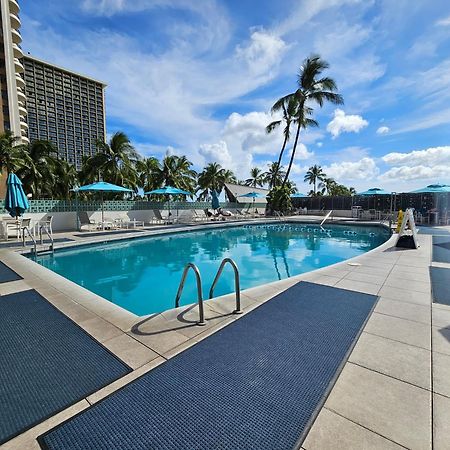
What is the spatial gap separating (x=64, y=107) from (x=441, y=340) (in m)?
94.1

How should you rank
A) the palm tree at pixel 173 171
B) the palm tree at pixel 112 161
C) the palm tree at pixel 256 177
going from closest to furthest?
the palm tree at pixel 112 161 → the palm tree at pixel 173 171 → the palm tree at pixel 256 177

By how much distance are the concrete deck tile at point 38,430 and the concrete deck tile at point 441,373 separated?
2.81 m

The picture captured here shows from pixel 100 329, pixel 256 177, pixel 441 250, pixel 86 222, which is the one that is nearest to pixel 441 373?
pixel 100 329

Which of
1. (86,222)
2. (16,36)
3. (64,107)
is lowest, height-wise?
(86,222)

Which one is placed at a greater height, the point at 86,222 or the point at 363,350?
the point at 86,222

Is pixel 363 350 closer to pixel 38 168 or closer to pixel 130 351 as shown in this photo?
pixel 130 351

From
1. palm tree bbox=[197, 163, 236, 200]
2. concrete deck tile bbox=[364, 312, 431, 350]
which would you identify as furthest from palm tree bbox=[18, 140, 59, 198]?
concrete deck tile bbox=[364, 312, 431, 350]

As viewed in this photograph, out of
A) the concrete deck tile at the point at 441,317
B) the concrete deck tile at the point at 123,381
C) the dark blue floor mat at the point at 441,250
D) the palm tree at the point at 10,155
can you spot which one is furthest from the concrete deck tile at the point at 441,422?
the palm tree at the point at 10,155

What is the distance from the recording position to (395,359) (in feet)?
8.09

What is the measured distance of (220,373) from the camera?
7.42 ft

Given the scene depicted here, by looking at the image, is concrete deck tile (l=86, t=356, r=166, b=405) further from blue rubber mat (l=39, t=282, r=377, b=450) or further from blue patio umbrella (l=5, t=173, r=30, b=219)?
blue patio umbrella (l=5, t=173, r=30, b=219)

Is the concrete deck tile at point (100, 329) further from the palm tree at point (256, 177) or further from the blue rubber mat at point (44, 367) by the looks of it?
the palm tree at point (256, 177)

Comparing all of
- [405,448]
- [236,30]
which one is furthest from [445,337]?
[236,30]

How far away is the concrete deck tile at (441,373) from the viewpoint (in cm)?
206
